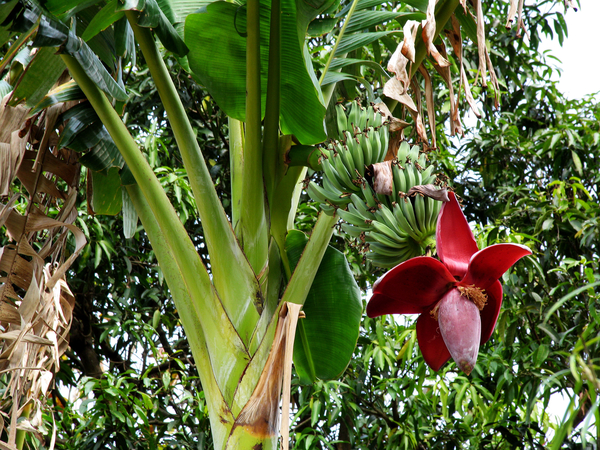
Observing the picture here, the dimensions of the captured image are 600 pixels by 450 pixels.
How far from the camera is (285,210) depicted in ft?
4.16

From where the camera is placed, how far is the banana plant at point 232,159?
103cm

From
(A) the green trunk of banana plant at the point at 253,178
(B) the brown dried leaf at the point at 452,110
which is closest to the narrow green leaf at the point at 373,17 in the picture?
(B) the brown dried leaf at the point at 452,110

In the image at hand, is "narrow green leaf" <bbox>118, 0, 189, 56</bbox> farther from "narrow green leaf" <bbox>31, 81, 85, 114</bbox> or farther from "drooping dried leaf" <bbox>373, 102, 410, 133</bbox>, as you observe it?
"drooping dried leaf" <bbox>373, 102, 410, 133</bbox>

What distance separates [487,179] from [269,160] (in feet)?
6.18

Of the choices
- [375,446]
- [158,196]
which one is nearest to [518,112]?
[375,446]

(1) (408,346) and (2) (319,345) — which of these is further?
(1) (408,346)

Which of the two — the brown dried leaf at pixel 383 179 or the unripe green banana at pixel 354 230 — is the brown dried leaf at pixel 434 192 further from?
the unripe green banana at pixel 354 230

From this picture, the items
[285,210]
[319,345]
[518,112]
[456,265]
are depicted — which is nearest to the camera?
[456,265]

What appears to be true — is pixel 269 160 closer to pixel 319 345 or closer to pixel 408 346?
pixel 319 345

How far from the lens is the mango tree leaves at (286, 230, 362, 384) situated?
139 centimetres

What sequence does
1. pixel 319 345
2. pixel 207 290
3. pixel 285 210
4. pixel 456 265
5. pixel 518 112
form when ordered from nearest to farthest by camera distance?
pixel 456 265 → pixel 207 290 → pixel 285 210 → pixel 319 345 → pixel 518 112

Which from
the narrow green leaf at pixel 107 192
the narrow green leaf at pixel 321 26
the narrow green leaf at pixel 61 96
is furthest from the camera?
the narrow green leaf at pixel 107 192

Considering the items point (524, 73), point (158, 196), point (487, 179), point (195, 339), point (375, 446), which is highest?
point (524, 73)

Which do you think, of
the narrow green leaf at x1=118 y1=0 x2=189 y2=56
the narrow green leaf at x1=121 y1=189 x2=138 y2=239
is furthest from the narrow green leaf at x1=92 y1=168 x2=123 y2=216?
the narrow green leaf at x1=118 y1=0 x2=189 y2=56
